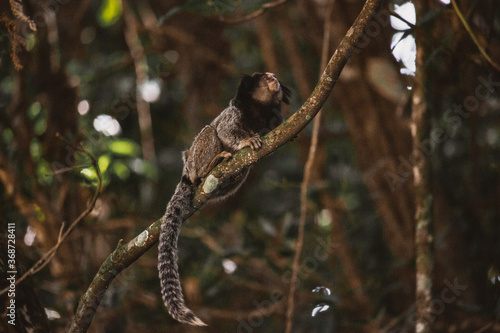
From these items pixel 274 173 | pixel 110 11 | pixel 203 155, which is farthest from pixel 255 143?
pixel 110 11

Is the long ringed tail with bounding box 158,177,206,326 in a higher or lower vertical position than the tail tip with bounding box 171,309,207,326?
higher

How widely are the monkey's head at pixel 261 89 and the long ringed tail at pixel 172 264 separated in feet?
2.87

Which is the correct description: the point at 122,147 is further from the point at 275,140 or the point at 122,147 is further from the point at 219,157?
the point at 275,140

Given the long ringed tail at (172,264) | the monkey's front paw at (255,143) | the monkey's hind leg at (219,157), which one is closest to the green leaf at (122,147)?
the monkey's hind leg at (219,157)

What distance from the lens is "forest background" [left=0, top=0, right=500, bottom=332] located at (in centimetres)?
370

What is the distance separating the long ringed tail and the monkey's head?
875mm

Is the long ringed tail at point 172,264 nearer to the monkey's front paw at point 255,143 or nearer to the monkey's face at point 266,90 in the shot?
the monkey's front paw at point 255,143

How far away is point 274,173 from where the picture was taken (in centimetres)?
604

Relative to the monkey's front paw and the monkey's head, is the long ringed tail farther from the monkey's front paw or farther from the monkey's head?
the monkey's head

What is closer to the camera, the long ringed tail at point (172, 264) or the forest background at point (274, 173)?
the long ringed tail at point (172, 264)

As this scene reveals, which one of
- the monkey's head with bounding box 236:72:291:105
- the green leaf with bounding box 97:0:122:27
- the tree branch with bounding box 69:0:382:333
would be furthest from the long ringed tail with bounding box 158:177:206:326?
the green leaf with bounding box 97:0:122:27

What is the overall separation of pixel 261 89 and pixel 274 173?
246 centimetres

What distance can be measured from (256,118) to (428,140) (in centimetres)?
107

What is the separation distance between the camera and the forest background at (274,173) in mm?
3701
